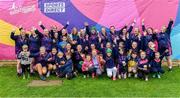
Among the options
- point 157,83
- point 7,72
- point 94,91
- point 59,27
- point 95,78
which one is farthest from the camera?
point 59,27

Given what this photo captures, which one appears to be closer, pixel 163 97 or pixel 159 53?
pixel 163 97

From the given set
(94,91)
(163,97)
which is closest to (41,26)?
(94,91)

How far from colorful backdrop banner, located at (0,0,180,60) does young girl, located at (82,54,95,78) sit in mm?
1688

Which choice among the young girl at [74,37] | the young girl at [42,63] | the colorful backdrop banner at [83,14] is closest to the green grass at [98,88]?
the young girl at [42,63]

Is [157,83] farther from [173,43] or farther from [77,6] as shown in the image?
[77,6]

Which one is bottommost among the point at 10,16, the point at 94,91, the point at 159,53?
the point at 94,91

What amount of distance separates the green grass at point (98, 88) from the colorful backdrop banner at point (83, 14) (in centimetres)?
198

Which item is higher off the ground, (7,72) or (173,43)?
(173,43)

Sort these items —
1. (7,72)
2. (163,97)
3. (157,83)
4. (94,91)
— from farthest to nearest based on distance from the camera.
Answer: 1. (7,72)
2. (157,83)
3. (94,91)
4. (163,97)

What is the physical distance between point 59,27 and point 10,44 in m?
1.69

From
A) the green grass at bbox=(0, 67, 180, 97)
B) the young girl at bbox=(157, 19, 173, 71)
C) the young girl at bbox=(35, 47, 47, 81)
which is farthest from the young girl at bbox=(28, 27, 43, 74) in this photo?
the young girl at bbox=(157, 19, 173, 71)

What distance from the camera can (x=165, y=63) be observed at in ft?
38.9

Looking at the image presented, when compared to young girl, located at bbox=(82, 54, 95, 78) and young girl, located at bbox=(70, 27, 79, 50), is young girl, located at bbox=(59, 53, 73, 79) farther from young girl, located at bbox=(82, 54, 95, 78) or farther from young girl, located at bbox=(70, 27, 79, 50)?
young girl, located at bbox=(70, 27, 79, 50)

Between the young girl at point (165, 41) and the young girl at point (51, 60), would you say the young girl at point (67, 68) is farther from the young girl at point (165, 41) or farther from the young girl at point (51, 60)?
the young girl at point (165, 41)
